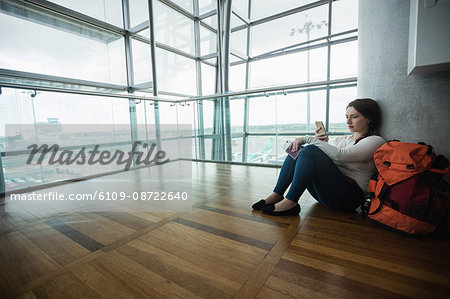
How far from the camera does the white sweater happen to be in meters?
1.28

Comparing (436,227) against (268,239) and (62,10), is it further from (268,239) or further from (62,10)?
(62,10)

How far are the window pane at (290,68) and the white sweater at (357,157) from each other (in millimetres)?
5090

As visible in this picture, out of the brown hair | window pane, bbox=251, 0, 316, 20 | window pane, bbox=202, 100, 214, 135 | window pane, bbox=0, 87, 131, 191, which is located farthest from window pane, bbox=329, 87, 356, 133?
window pane, bbox=251, 0, 316, 20

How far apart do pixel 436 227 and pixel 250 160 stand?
2.30 meters

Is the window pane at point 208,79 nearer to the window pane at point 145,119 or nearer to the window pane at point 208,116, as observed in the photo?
the window pane at point 208,116

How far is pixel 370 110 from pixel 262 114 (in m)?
1.84

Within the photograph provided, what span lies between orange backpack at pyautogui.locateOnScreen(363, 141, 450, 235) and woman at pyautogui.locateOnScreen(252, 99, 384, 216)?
166mm

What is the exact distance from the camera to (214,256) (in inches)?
40.1

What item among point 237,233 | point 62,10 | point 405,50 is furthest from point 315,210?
point 62,10

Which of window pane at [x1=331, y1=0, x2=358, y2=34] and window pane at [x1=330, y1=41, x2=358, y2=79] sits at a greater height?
window pane at [x1=331, y1=0, x2=358, y2=34]

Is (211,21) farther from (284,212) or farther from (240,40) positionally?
(284,212)

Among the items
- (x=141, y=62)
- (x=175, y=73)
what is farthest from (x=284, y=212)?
(x=175, y=73)

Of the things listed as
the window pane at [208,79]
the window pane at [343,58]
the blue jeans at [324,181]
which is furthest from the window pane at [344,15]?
the blue jeans at [324,181]

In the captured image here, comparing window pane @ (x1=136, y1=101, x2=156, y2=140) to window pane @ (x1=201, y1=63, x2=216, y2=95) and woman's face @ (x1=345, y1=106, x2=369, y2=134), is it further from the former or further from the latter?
window pane @ (x1=201, y1=63, x2=216, y2=95)
